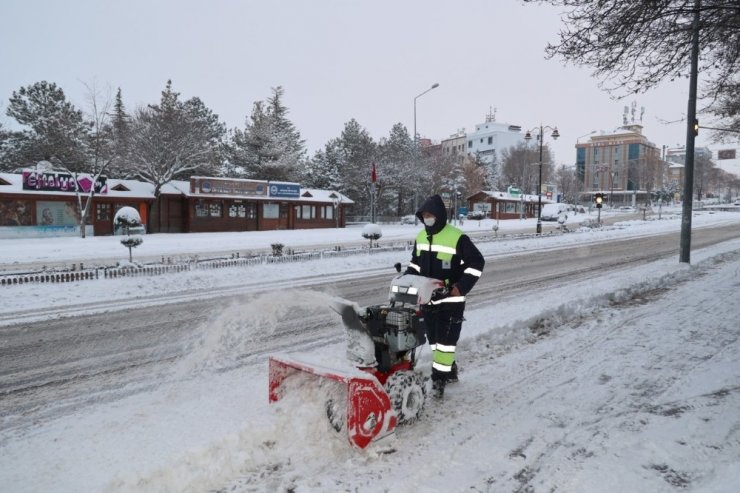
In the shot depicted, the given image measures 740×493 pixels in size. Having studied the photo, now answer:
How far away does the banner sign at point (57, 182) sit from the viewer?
2940 cm

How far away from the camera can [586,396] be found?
4.88 m

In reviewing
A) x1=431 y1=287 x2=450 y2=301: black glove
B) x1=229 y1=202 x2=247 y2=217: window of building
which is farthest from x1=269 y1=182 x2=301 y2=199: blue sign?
x1=431 y1=287 x2=450 y2=301: black glove

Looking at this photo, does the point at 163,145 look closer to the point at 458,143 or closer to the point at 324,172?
the point at 324,172

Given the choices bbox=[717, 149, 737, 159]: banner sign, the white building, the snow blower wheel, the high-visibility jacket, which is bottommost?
the snow blower wheel

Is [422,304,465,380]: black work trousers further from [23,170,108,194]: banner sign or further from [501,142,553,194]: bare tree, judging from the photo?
[501,142,553,194]: bare tree

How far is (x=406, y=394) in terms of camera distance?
4109mm

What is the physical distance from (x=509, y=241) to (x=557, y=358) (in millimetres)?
21843

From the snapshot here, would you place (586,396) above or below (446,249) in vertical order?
below

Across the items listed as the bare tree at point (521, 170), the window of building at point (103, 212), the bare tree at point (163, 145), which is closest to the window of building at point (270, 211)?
the bare tree at point (163, 145)

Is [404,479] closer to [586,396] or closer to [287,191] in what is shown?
[586,396]

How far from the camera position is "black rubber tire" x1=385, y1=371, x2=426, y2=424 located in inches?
159

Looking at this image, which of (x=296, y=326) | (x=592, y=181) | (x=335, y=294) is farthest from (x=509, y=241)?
(x=592, y=181)

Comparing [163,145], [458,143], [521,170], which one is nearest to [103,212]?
[163,145]

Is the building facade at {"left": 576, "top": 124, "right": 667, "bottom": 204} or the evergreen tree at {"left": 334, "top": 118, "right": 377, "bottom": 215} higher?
the building facade at {"left": 576, "top": 124, "right": 667, "bottom": 204}
